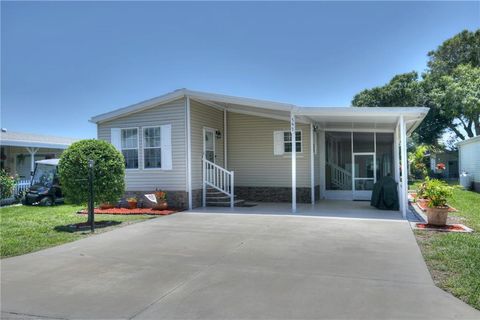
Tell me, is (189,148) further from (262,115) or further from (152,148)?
(262,115)

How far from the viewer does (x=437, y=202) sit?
8875 millimetres

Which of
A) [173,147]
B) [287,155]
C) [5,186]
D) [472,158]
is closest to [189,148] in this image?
[173,147]

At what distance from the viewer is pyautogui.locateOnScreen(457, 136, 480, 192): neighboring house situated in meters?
19.6

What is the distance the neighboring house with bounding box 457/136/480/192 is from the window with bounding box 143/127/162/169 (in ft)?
54.1

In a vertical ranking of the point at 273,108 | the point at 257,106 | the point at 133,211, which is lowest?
the point at 133,211

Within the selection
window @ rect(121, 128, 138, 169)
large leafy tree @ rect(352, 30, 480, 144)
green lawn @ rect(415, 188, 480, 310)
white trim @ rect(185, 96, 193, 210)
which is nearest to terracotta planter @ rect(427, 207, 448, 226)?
green lawn @ rect(415, 188, 480, 310)

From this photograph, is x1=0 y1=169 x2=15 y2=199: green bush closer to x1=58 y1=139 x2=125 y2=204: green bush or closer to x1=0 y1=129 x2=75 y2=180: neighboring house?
x1=0 y1=129 x2=75 y2=180: neighboring house

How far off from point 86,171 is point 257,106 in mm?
5584

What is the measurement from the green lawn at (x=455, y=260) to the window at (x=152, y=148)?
28.0 feet

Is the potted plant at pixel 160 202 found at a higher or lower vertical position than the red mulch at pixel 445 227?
higher

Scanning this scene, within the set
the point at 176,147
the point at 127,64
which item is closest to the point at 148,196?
the point at 176,147

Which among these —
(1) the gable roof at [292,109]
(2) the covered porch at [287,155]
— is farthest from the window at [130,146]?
(2) the covered porch at [287,155]

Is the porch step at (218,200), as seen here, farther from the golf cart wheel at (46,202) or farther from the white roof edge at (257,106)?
the golf cart wheel at (46,202)

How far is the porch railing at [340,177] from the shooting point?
Result: 15.9 meters
